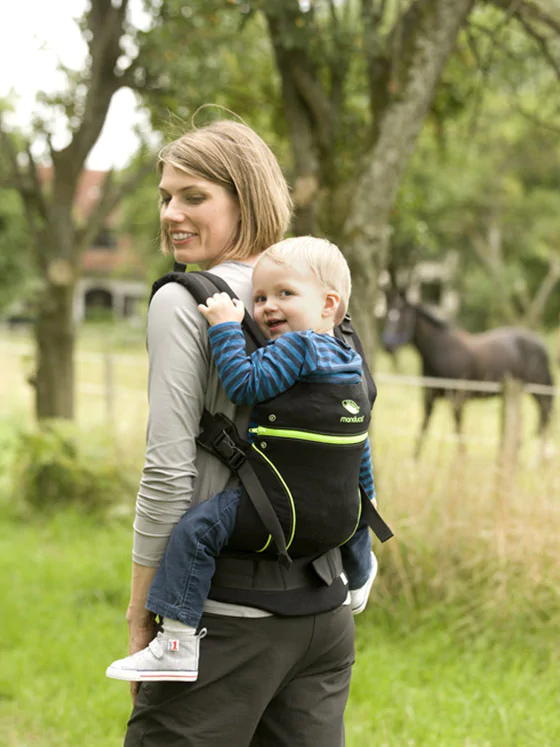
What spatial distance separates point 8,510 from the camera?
7203mm

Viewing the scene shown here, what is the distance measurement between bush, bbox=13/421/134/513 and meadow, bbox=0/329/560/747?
1130 millimetres

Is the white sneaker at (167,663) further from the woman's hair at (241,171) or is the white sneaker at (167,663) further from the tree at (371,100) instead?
the tree at (371,100)

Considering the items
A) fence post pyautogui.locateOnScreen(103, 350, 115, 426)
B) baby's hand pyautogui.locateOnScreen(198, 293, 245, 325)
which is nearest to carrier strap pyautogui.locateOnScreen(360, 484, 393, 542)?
baby's hand pyautogui.locateOnScreen(198, 293, 245, 325)

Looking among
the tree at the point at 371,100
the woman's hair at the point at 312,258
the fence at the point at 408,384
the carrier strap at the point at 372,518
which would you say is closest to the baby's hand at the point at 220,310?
the woman's hair at the point at 312,258

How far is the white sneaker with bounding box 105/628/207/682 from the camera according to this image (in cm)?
173

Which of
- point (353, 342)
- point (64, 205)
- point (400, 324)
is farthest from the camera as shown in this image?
point (400, 324)

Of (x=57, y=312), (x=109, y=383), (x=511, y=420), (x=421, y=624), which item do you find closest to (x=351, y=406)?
(x=421, y=624)

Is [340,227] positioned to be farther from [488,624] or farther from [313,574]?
[313,574]

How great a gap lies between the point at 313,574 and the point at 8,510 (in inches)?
232

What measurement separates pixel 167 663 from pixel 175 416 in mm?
512

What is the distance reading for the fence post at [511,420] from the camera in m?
6.22

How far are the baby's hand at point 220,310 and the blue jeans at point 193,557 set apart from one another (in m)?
0.36

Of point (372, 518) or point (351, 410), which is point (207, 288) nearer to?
point (351, 410)

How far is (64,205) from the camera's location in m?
7.61
